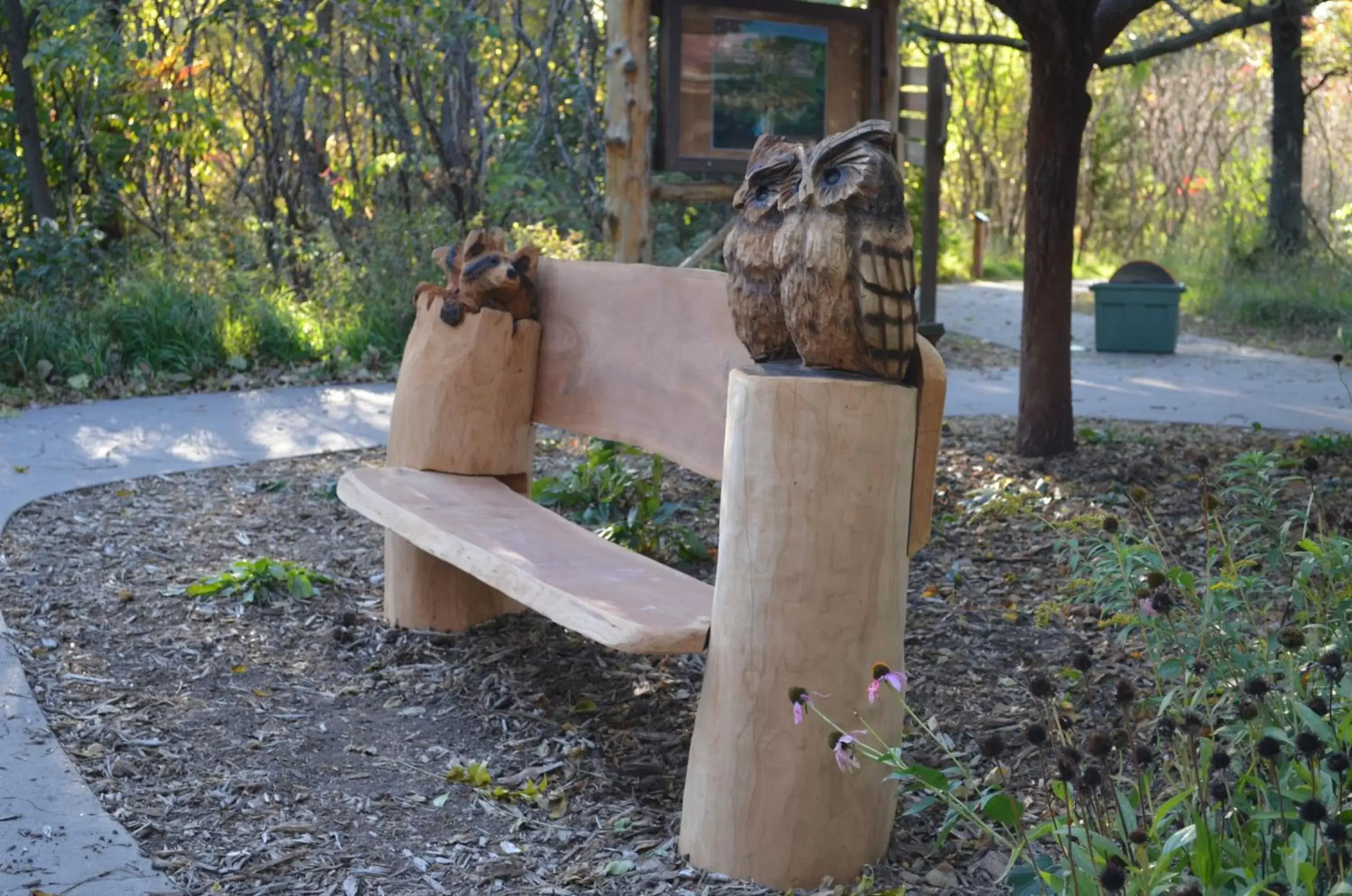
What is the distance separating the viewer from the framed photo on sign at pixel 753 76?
5801mm

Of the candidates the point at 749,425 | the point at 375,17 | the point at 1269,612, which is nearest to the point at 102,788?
the point at 749,425

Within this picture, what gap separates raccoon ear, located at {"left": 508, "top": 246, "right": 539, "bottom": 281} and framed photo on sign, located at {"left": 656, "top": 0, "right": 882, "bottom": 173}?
1715mm

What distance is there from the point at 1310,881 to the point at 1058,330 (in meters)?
4.06

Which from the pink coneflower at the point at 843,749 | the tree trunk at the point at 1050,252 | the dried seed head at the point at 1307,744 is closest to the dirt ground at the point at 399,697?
the tree trunk at the point at 1050,252

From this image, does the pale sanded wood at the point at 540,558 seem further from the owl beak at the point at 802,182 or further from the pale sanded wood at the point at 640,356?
the owl beak at the point at 802,182

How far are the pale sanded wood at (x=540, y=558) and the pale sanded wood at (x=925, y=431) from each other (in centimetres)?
47

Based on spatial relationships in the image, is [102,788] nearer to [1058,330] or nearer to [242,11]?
[1058,330]

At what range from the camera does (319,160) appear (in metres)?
11.1

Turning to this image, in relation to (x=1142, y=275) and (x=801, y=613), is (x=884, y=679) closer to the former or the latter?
(x=801, y=613)

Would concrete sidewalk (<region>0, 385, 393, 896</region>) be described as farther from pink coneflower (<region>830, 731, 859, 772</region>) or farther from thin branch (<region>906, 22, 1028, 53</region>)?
thin branch (<region>906, 22, 1028, 53</region>)

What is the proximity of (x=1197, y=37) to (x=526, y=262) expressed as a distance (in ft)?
12.5

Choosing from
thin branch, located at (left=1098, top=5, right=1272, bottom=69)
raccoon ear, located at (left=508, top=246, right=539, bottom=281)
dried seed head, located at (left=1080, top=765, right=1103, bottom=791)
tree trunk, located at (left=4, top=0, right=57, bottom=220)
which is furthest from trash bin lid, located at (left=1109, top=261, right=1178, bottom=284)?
dried seed head, located at (left=1080, top=765, right=1103, bottom=791)

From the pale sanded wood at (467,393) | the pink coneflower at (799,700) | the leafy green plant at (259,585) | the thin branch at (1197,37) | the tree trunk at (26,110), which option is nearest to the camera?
the pink coneflower at (799,700)

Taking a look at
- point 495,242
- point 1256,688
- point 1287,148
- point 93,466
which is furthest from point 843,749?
point 1287,148
